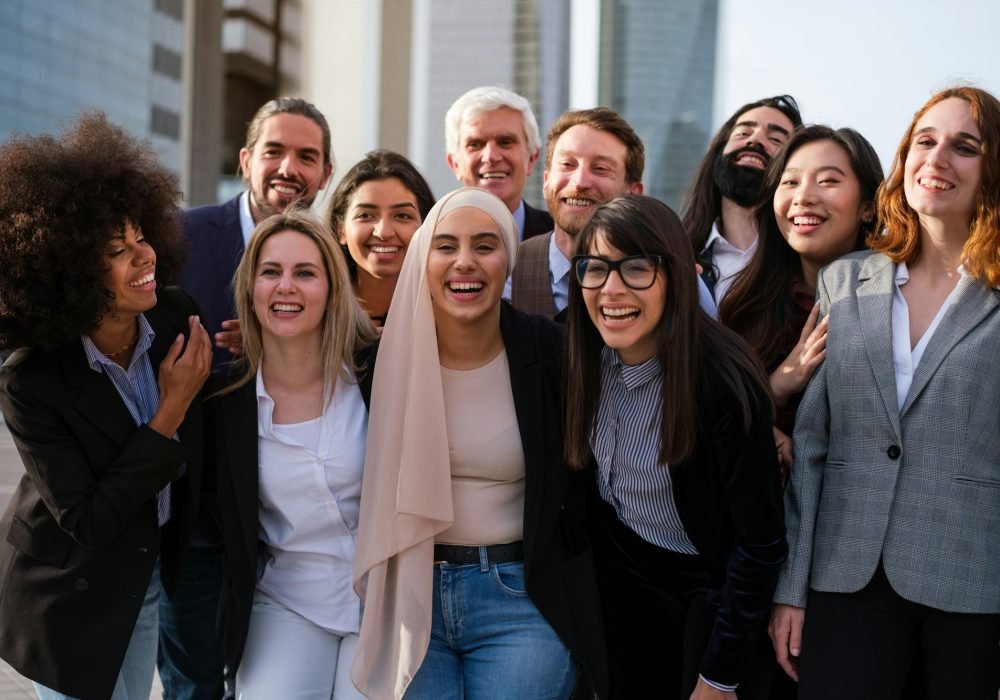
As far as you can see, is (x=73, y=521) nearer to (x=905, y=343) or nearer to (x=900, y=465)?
(x=900, y=465)

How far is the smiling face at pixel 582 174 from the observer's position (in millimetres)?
3984

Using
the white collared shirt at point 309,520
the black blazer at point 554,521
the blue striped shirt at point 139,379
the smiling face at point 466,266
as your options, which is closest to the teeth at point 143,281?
the blue striped shirt at point 139,379

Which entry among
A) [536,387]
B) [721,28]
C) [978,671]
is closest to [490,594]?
[536,387]

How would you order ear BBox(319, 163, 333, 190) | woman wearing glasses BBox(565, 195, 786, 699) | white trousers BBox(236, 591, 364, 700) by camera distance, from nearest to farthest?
woman wearing glasses BBox(565, 195, 786, 699)
white trousers BBox(236, 591, 364, 700)
ear BBox(319, 163, 333, 190)

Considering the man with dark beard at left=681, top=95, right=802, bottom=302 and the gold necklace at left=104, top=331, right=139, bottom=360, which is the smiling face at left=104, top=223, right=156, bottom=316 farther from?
the man with dark beard at left=681, top=95, right=802, bottom=302

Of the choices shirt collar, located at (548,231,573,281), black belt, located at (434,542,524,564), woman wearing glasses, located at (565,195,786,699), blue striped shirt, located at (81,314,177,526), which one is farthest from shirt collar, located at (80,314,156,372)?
shirt collar, located at (548,231,573,281)

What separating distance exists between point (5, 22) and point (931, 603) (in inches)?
648

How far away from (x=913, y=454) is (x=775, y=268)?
1.00m

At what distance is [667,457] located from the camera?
258 centimetres

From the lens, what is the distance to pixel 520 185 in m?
4.68

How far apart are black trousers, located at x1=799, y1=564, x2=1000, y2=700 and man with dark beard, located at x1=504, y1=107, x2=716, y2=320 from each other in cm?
169

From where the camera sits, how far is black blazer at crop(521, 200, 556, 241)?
4.77 metres

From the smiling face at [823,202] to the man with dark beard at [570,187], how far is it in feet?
2.78

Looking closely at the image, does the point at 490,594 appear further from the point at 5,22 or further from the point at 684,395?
the point at 5,22
